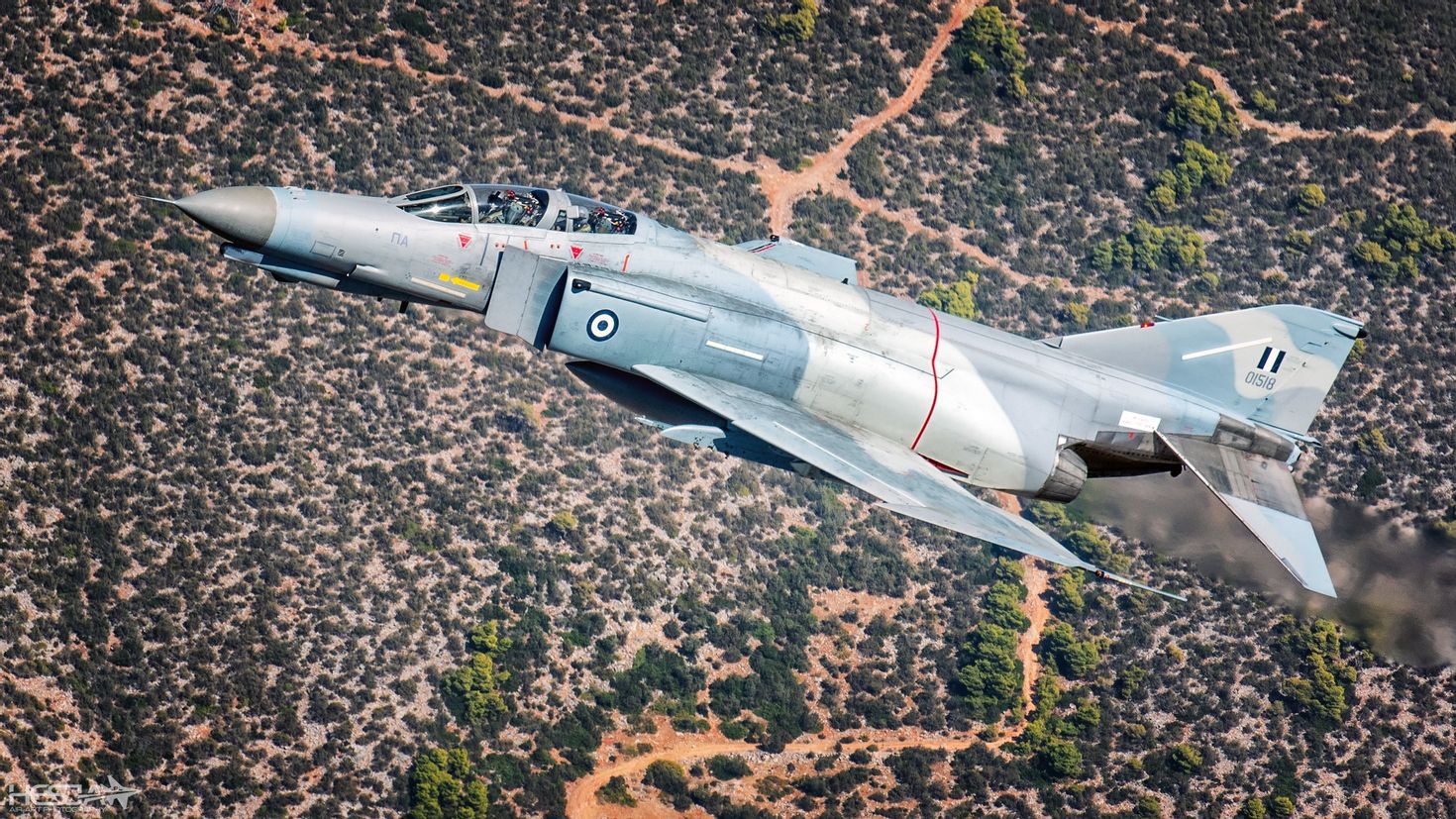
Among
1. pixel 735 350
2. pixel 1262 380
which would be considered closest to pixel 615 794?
pixel 735 350

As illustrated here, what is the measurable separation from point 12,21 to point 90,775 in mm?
27501

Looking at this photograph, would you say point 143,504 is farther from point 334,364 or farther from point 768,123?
point 768,123

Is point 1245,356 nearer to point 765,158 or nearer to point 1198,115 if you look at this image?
point 765,158

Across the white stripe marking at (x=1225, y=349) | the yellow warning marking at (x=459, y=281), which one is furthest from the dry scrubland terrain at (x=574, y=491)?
the yellow warning marking at (x=459, y=281)

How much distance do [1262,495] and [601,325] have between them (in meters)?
17.1

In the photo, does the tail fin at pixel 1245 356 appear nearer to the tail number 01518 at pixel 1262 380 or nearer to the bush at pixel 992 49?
the tail number 01518 at pixel 1262 380

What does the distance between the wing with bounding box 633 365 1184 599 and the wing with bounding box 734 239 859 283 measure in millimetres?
4214

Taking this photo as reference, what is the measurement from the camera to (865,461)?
A: 116 ft

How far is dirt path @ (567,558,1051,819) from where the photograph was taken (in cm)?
5112

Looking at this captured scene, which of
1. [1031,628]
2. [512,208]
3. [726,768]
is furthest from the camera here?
[1031,628]

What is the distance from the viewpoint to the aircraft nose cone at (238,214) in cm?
3300

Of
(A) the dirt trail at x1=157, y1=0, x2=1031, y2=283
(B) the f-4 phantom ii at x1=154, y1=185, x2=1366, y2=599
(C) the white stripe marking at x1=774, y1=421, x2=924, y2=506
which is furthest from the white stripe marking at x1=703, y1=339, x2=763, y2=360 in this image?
(A) the dirt trail at x1=157, y1=0, x2=1031, y2=283

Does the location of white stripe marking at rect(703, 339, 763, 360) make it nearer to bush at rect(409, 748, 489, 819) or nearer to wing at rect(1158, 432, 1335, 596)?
wing at rect(1158, 432, 1335, 596)

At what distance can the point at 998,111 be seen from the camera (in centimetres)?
6694
